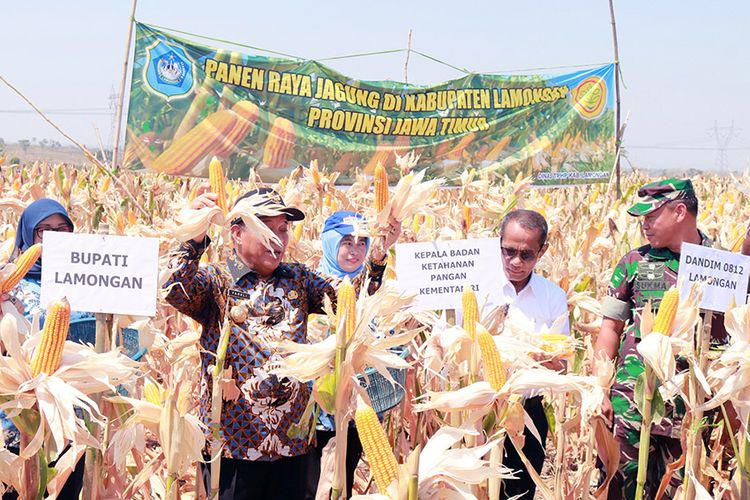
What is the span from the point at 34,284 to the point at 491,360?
1.76 meters

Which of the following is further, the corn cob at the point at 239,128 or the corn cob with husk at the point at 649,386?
the corn cob at the point at 239,128

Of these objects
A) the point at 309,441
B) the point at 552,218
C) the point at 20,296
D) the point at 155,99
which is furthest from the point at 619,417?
the point at 155,99

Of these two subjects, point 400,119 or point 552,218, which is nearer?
point 552,218

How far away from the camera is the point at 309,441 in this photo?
257cm

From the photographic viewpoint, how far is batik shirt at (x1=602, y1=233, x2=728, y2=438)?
9.64 ft

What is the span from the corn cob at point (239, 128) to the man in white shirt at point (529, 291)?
7.44 meters

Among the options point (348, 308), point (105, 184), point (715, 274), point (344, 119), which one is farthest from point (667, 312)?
point (344, 119)

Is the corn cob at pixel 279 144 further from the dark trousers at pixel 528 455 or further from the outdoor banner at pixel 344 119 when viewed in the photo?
the dark trousers at pixel 528 455

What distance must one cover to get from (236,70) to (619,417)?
835 cm

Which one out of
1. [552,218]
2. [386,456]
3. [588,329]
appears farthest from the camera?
[552,218]

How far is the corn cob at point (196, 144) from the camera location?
9.23 metres

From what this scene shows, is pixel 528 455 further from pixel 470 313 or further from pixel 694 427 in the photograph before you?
pixel 470 313

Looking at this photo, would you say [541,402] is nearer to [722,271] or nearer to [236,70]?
[722,271]

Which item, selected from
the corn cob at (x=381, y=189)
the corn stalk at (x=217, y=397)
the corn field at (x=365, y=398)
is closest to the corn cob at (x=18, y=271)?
the corn field at (x=365, y=398)
